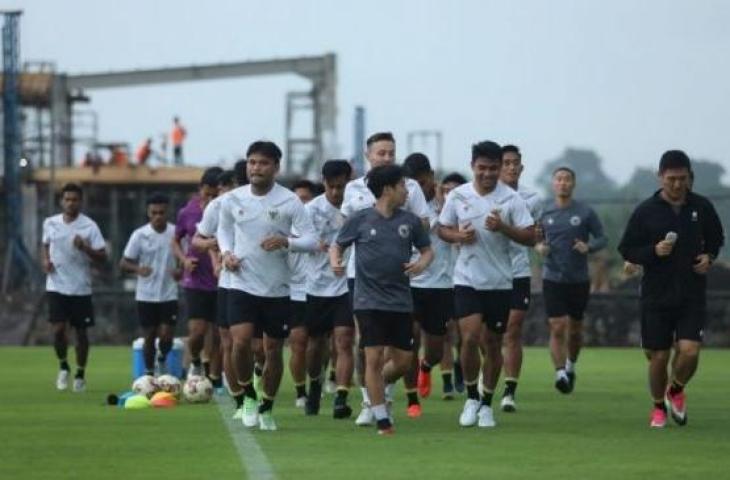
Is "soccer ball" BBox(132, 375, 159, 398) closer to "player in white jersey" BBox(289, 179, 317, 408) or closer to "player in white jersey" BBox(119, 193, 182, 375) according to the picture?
"player in white jersey" BBox(289, 179, 317, 408)

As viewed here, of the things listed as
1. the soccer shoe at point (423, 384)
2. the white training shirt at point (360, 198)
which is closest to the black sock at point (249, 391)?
the white training shirt at point (360, 198)

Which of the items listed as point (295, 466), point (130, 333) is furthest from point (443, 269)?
point (130, 333)

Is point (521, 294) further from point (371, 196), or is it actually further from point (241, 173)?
Answer: point (371, 196)

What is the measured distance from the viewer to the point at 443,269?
2258cm

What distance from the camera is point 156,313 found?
1077 inches

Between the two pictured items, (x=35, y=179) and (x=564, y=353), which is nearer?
(x=564, y=353)

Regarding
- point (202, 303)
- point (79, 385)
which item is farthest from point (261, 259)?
point (79, 385)

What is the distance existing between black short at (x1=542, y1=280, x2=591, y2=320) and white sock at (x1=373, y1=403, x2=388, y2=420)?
8.33m

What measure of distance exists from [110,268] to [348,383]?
35.0 m

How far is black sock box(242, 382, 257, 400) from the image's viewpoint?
1891cm

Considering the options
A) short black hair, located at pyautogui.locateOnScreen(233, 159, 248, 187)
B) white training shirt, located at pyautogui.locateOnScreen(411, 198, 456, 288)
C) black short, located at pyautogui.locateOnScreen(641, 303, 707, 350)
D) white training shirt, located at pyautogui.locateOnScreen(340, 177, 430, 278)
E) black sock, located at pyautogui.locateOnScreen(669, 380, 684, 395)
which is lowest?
black sock, located at pyautogui.locateOnScreen(669, 380, 684, 395)

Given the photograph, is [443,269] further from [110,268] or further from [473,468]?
[110,268]

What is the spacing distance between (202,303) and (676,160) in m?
7.91

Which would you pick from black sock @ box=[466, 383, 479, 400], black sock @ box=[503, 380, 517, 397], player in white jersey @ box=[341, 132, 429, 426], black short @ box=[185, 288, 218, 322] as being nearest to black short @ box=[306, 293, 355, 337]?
player in white jersey @ box=[341, 132, 429, 426]
